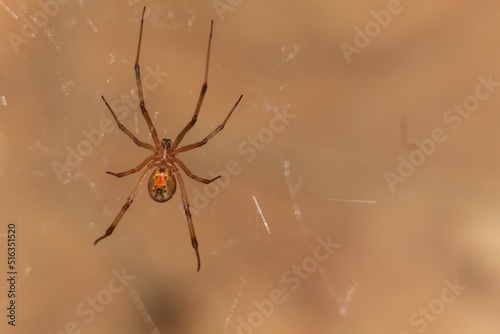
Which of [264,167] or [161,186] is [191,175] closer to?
[161,186]

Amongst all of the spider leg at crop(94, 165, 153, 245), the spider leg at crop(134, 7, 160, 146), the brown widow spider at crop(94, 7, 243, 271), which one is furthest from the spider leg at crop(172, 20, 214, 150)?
the spider leg at crop(94, 165, 153, 245)

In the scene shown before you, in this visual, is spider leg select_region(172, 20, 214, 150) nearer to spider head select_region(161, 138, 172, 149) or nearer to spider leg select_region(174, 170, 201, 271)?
spider head select_region(161, 138, 172, 149)

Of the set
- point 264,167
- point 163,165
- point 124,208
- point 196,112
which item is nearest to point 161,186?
point 163,165

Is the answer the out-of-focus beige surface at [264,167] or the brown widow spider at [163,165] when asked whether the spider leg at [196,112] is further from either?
the out-of-focus beige surface at [264,167]

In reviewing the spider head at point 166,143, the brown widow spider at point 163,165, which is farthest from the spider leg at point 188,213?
the spider head at point 166,143

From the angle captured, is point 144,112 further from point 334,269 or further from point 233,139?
point 334,269
